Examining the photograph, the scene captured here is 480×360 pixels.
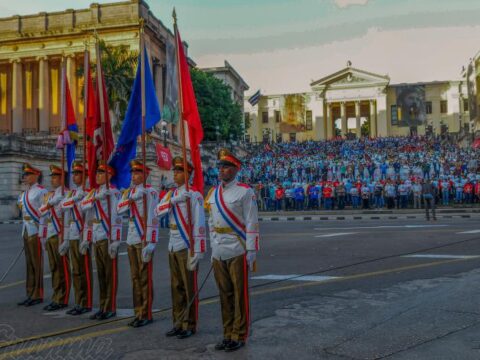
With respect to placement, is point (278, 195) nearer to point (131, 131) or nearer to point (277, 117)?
point (131, 131)

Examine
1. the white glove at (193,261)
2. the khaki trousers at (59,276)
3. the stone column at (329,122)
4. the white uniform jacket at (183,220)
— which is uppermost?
the stone column at (329,122)

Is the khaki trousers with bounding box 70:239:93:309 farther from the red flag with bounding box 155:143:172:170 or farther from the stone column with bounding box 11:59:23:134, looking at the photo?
the stone column with bounding box 11:59:23:134

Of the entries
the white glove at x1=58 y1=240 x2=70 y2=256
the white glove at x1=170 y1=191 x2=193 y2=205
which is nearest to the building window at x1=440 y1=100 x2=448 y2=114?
the white glove at x1=58 y1=240 x2=70 y2=256

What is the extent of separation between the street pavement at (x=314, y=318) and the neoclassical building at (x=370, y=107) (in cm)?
8152

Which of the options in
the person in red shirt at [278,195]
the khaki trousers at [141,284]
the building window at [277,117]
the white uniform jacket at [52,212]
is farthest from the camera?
the building window at [277,117]

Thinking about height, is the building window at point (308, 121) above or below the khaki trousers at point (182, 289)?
above

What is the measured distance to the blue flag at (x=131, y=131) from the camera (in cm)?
753

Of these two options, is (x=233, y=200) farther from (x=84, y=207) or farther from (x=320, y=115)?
(x=320, y=115)

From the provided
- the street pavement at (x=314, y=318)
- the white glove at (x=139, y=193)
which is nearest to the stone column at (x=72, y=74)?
the street pavement at (x=314, y=318)

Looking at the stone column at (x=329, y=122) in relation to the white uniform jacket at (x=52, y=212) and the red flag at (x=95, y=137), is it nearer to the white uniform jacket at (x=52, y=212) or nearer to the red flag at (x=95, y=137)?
the red flag at (x=95, y=137)

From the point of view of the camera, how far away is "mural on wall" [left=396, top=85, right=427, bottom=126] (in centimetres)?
9206

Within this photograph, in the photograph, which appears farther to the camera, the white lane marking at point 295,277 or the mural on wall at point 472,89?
the mural on wall at point 472,89

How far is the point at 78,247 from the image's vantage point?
7344 mm

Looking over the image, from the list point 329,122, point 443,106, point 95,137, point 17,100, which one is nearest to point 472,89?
point 443,106
